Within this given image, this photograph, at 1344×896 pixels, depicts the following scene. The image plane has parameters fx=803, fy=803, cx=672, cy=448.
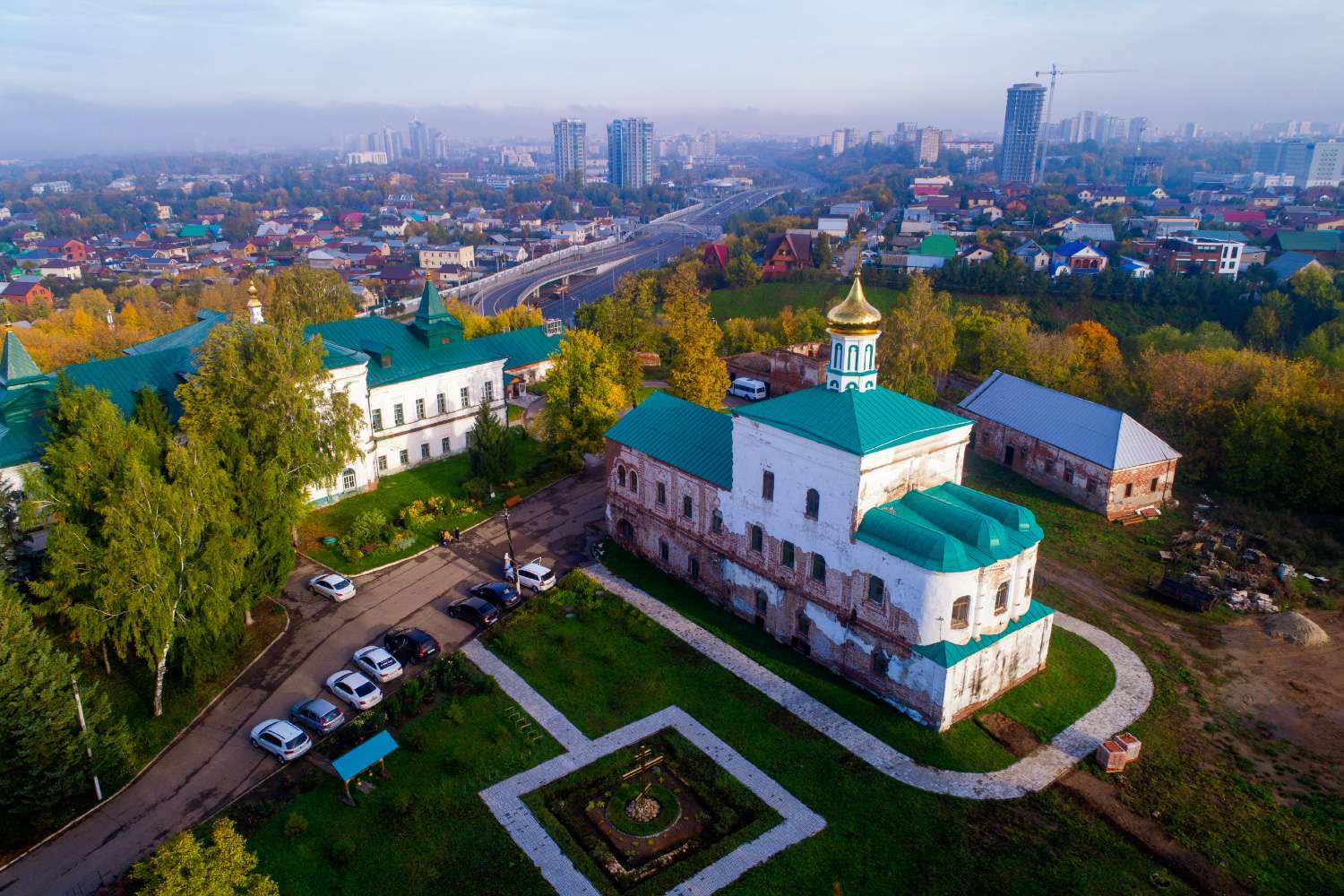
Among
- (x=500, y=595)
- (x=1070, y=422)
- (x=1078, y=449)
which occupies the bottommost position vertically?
(x=500, y=595)

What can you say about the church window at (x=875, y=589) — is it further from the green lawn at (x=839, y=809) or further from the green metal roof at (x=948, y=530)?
the green lawn at (x=839, y=809)

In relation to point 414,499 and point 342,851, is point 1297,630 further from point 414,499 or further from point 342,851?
point 414,499

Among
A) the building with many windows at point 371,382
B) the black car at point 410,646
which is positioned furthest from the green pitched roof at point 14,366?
the black car at point 410,646

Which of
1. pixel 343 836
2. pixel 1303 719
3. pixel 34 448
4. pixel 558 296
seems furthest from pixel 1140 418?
pixel 558 296

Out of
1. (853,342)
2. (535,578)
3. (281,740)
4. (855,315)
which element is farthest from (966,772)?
(281,740)

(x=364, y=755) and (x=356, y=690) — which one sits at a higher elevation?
(x=364, y=755)

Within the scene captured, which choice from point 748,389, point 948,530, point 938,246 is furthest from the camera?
point 938,246
